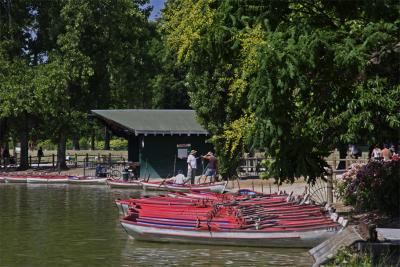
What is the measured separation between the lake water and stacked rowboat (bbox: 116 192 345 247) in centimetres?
25

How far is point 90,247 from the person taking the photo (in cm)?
1881

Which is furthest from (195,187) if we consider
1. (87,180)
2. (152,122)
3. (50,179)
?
(152,122)

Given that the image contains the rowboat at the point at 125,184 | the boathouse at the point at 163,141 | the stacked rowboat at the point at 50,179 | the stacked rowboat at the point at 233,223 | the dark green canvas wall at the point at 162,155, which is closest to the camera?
the stacked rowboat at the point at 233,223

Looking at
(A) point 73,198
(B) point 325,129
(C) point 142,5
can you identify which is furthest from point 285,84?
(C) point 142,5

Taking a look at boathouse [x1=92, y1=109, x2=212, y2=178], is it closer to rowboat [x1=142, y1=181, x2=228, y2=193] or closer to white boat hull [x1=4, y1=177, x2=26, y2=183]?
white boat hull [x1=4, y1=177, x2=26, y2=183]

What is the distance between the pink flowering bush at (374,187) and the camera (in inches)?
757

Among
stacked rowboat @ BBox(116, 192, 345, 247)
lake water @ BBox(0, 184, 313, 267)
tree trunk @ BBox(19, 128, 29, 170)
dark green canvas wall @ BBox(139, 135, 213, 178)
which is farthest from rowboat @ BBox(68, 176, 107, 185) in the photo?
stacked rowboat @ BBox(116, 192, 345, 247)

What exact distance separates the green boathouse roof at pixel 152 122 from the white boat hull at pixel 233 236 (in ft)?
76.8

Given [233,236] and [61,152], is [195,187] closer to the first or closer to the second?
[233,236]

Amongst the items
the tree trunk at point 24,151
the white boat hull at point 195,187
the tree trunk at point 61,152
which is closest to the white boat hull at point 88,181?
the white boat hull at point 195,187

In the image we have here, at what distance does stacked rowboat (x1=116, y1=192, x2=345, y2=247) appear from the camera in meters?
17.8

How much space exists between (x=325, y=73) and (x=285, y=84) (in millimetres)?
1157

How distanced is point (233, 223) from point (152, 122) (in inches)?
1051

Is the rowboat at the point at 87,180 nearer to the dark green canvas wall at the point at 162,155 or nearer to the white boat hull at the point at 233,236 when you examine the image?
the dark green canvas wall at the point at 162,155
